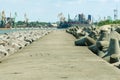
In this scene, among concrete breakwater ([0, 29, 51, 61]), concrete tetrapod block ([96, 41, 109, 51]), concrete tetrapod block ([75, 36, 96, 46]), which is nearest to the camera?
concrete breakwater ([0, 29, 51, 61])

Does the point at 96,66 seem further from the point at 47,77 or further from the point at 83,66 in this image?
the point at 47,77

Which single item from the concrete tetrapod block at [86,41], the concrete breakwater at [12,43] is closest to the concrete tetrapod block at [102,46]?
the concrete breakwater at [12,43]

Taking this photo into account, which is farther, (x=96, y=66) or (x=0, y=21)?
(x=0, y=21)

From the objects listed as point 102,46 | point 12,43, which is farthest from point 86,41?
point 102,46

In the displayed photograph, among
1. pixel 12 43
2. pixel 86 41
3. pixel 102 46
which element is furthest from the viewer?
pixel 86 41

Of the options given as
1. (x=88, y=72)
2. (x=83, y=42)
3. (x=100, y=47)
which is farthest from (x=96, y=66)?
(x=83, y=42)

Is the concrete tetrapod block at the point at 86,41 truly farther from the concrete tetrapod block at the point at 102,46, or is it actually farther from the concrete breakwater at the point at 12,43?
the concrete tetrapod block at the point at 102,46

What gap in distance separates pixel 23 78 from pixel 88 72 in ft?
5.91

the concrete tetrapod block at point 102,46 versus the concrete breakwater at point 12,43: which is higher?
the concrete tetrapod block at point 102,46

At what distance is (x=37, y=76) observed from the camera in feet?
30.4

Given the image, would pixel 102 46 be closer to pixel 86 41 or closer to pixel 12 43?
pixel 86 41

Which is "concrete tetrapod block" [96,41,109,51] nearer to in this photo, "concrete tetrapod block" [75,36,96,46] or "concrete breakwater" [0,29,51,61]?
"concrete breakwater" [0,29,51,61]

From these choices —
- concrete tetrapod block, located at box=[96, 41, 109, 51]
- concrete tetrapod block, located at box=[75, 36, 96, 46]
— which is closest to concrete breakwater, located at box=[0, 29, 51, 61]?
concrete tetrapod block, located at box=[75, 36, 96, 46]

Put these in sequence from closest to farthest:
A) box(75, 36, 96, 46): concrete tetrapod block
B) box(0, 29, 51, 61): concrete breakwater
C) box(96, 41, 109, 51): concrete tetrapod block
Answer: box(0, 29, 51, 61): concrete breakwater
box(96, 41, 109, 51): concrete tetrapod block
box(75, 36, 96, 46): concrete tetrapod block
